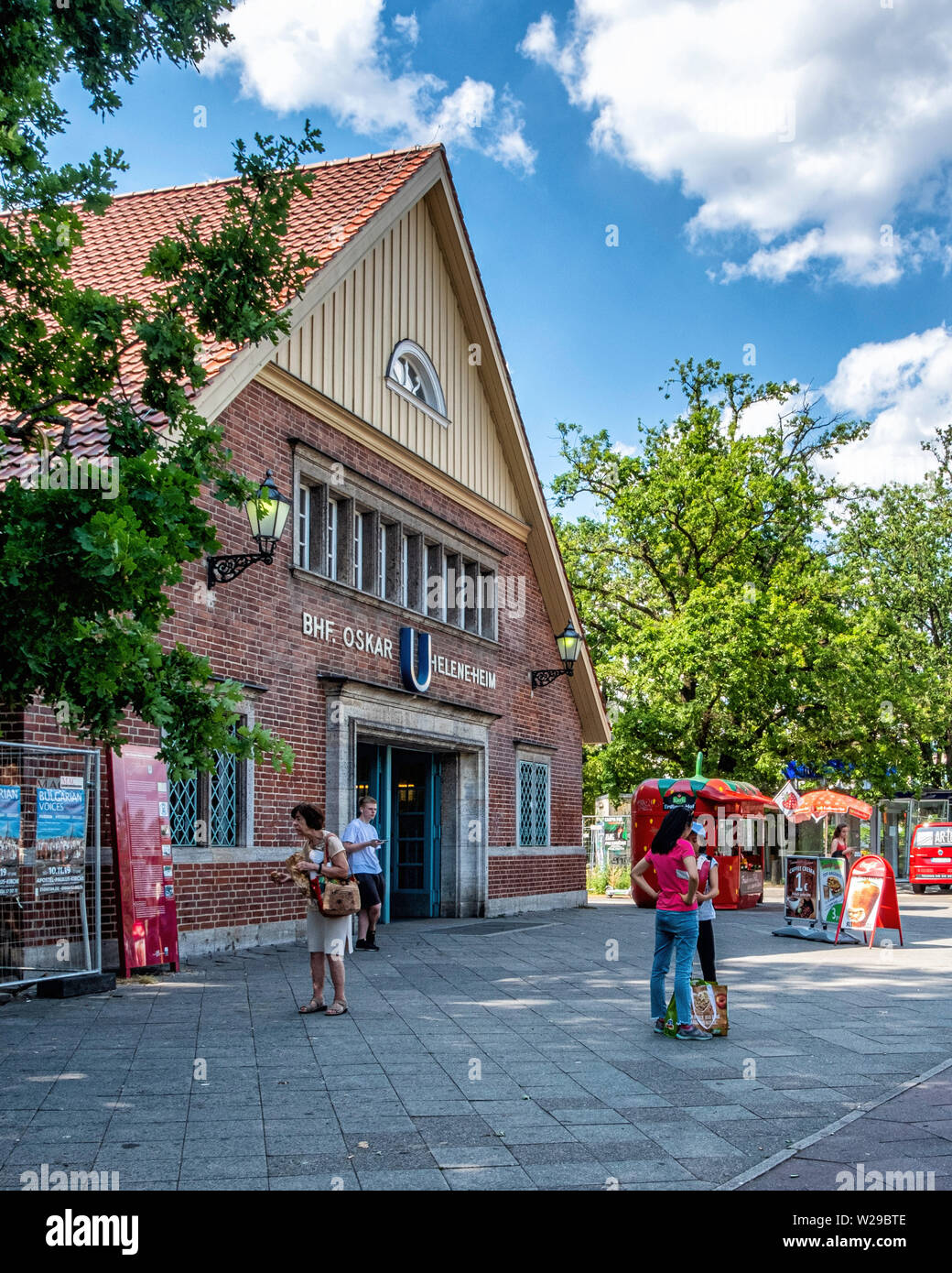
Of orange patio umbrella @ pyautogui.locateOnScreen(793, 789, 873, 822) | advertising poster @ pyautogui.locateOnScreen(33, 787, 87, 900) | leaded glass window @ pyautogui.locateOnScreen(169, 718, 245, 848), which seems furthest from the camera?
orange patio umbrella @ pyautogui.locateOnScreen(793, 789, 873, 822)

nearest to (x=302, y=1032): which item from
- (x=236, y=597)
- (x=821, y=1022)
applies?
(x=821, y=1022)

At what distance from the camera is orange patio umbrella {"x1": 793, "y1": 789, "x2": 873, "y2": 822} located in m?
25.4

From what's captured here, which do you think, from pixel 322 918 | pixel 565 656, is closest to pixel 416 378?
pixel 565 656

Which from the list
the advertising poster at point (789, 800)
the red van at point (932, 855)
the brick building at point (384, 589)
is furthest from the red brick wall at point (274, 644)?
Answer: the red van at point (932, 855)

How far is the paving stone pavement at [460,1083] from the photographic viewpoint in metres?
5.56

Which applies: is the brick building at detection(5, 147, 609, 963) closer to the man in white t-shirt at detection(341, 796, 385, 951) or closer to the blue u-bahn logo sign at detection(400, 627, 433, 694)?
the blue u-bahn logo sign at detection(400, 627, 433, 694)

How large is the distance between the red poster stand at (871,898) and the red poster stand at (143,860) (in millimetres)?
9755

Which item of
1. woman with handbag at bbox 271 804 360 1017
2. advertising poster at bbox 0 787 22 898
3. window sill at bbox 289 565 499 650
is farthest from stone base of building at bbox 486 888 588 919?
advertising poster at bbox 0 787 22 898

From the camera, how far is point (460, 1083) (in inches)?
291

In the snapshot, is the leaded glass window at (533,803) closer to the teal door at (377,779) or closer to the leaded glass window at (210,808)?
the teal door at (377,779)

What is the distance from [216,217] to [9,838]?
1018 cm

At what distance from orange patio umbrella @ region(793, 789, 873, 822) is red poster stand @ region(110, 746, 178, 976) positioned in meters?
16.7

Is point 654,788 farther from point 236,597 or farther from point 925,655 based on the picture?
point 925,655

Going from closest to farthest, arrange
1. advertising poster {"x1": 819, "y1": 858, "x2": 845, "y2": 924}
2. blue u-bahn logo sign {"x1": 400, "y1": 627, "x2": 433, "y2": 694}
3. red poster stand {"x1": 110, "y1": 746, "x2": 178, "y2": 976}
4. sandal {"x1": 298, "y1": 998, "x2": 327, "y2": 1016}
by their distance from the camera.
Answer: sandal {"x1": 298, "y1": 998, "x2": 327, "y2": 1016}
red poster stand {"x1": 110, "y1": 746, "x2": 178, "y2": 976}
advertising poster {"x1": 819, "y1": 858, "x2": 845, "y2": 924}
blue u-bahn logo sign {"x1": 400, "y1": 627, "x2": 433, "y2": 694}
